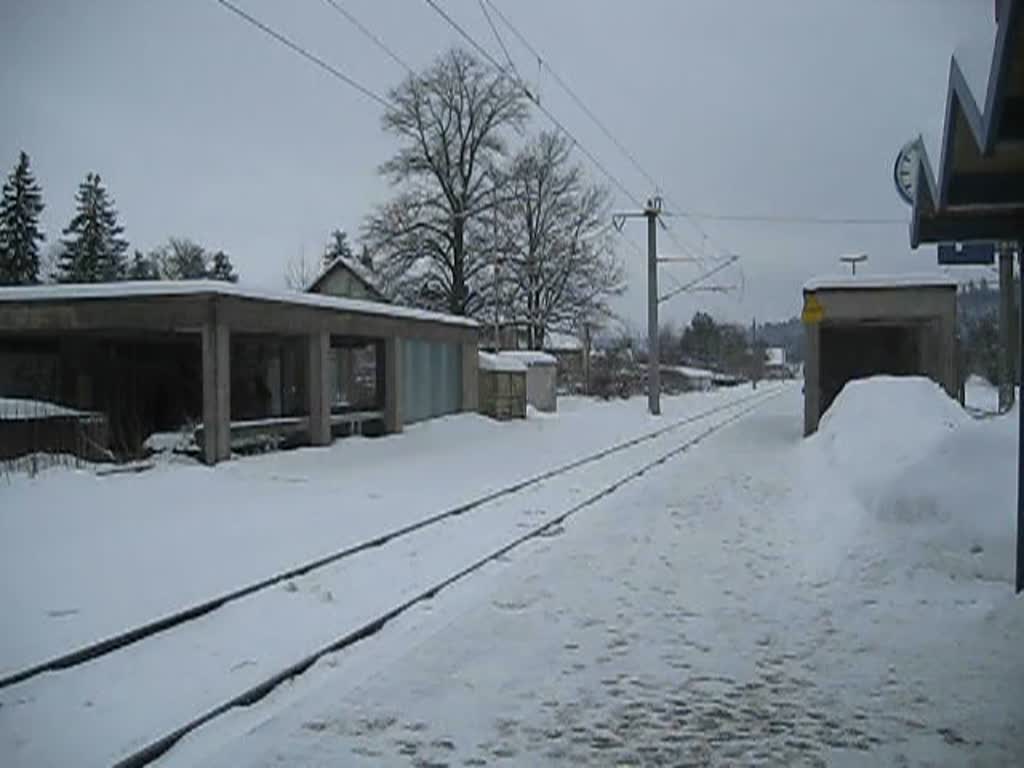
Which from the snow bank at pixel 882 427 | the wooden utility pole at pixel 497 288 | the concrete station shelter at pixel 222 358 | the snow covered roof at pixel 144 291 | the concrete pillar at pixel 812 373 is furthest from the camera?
the wooden utility pole at pixel 497 288

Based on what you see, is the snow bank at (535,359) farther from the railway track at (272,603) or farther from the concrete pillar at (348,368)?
the railway track at (272,603)

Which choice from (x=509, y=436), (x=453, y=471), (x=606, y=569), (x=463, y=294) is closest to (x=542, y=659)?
(x=606, y=569)

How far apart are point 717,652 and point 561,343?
66727 millimetres

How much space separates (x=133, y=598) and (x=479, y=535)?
4.82 metres

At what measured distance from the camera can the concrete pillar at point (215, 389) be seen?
2006 centimetres

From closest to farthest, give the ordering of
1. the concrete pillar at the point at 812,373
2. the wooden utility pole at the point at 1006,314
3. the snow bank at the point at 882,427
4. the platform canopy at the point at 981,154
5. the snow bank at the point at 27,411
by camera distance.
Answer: the platform canopy at the point at 981,154 < the snow bank at the point at 882,427 < the snow bank at the point at 27,411 < the wooden utility pole at the point at 1006,314 < the concrete pillar at the point at 812,373

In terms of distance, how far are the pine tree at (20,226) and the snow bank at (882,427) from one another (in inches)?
434

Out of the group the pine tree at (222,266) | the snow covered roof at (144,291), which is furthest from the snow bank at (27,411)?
the pine tree at (222,266)

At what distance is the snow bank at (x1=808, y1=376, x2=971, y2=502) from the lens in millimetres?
14352

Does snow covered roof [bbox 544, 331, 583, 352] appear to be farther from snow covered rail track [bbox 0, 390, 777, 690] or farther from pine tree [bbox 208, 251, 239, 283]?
snow covered rail track [bbox 0, 390, 777, 690]

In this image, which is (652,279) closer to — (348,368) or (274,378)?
(348,368)

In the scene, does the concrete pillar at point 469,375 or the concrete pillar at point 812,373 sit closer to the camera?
the concrete pillar at point 812,373

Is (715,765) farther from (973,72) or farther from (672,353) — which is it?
(672,353)

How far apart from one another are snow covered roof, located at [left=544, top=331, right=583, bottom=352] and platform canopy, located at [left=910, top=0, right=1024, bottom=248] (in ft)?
191
